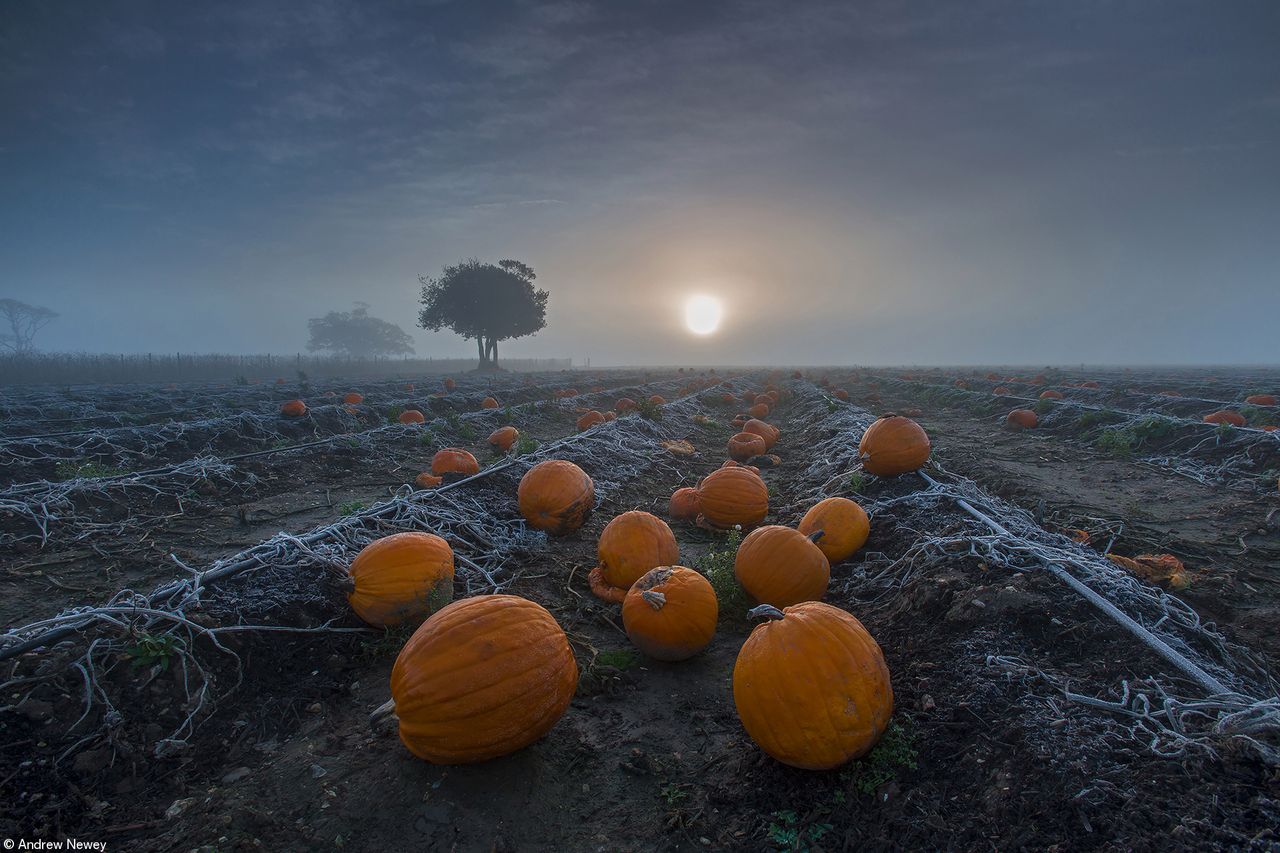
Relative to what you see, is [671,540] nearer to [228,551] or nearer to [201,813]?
Answer: [201,813]

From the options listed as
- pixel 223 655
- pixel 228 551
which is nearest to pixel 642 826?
pixel 223 655

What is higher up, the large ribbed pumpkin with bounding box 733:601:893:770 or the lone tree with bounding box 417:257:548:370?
the lone tree with bounding box 417:257:548:370

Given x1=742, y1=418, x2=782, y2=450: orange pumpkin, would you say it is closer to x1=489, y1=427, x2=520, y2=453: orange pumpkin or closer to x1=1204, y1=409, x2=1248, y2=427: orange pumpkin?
x1=489, y1=427, x2=520, y2=453: orange pumpkin

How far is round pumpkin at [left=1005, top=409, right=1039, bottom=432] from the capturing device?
1336 cm

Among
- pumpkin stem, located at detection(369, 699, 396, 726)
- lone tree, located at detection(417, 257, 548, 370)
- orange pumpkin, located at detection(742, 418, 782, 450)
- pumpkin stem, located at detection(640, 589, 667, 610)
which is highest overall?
lone tree, located at detection(417, 257, 548, 370)

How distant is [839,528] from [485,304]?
54.8 meters

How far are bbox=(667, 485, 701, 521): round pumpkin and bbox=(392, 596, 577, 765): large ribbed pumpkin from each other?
3.95 m

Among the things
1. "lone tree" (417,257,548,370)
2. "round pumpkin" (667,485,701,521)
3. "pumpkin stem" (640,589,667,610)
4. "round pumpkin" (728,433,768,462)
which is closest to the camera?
"pumpkin stem" (640,589,667,610)

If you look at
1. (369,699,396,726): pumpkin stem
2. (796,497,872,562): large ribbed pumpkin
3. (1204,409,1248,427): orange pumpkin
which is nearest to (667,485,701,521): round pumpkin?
(796,497,872,562): large ribbed pumpkin

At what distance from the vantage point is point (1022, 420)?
1344 centimetres

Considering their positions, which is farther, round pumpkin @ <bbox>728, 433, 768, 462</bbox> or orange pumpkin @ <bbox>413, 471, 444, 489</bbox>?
round pumpkin @ <bbox>728, 433, 768, 462</bbox>

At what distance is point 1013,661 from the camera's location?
3.04 meters

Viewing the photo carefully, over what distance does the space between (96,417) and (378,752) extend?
17.3m

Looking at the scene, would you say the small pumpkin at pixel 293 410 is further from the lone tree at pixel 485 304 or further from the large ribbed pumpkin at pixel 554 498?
the lone tree at pixel 485 304
